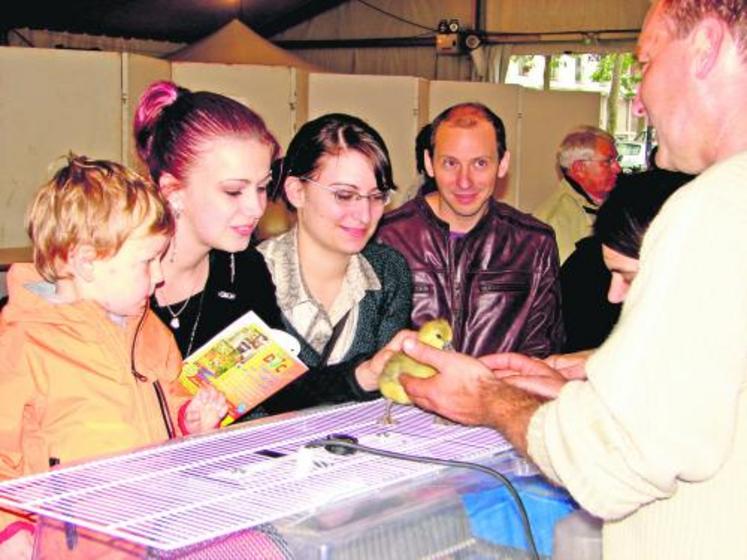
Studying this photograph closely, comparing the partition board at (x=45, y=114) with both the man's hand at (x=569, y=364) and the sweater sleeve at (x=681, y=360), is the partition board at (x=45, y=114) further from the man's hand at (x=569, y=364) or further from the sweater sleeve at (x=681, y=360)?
the sweater sleeve at (x=681, y=360)

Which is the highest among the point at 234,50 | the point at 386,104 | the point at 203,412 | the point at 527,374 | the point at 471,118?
the point at 234,50

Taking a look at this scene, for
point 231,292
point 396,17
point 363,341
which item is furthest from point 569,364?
point 396,17

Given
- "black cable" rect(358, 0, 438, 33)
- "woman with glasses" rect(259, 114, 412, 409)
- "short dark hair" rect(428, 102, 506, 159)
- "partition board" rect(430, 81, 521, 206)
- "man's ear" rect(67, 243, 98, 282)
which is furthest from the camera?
"black cable" rect(358, 0, 438, 33)

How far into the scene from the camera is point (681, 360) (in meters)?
1.26

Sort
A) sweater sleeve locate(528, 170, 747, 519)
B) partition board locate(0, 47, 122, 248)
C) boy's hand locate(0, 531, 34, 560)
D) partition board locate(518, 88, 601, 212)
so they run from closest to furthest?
sweater sleeve locate(528, 170, 747, 519) → boy's hand locate(0, 531, 34, 560) → partition board locate(0, 47, 122, 248) → partition board locate(518, 88, 601, 212)

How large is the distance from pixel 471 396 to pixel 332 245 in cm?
112

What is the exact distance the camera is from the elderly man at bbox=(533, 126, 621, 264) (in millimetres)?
5547

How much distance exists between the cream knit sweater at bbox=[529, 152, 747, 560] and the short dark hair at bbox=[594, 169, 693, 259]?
3.40ft

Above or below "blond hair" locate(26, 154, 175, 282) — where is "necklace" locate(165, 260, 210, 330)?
below

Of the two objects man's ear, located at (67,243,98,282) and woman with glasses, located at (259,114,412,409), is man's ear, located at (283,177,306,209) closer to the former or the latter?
woman with glasses, located at (259,114,412,409)

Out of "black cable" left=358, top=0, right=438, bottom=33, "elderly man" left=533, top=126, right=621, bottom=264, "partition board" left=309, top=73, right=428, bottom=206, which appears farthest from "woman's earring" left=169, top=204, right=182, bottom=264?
"black cable" left=358, top=0, right=438, bottom=33

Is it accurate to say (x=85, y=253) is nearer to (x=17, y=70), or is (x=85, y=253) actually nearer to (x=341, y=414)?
(x=341, y=414)

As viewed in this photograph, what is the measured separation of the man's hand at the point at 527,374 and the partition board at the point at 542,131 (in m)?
7.37

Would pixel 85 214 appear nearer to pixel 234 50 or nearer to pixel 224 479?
pixel 224 479
